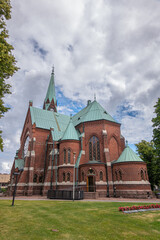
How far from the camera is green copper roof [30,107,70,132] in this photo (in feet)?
136

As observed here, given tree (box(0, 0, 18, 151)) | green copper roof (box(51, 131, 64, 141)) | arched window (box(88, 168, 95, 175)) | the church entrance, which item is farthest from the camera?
green copper roof (box(51, 131, 64, 141))

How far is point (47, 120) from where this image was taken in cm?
4397

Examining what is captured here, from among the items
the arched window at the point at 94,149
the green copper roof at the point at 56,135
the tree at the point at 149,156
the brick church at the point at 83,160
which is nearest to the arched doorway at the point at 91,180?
the brick church at the point at 83,160

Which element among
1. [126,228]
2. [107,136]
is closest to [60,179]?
[107,136]

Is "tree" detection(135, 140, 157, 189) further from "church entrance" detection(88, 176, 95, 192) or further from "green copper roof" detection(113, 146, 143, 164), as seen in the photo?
"church entrance" detection(88, 176, 95, 192)

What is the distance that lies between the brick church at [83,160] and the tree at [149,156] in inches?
231

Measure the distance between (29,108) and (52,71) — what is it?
1112 inches

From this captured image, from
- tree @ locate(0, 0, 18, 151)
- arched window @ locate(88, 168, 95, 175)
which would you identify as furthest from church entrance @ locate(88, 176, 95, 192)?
tree @ locate(0, 0, 18, 151)

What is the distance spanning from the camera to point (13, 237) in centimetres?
658

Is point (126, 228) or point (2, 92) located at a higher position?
point (2, 92)

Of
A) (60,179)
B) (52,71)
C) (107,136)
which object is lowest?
(60,179)

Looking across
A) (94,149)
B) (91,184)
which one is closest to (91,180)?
(91,184)

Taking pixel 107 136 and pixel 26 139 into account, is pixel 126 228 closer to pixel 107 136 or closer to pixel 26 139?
pixel 107 136

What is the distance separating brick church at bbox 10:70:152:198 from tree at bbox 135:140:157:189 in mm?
5858
